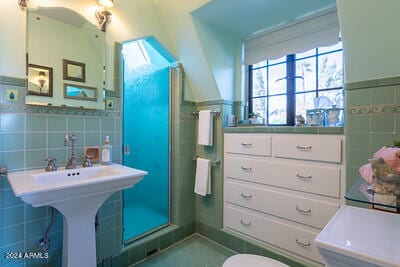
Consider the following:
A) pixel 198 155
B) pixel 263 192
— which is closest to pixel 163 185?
pixel 198 155

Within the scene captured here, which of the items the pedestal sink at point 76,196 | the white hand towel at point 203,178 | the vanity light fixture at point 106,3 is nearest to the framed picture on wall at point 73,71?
the vanity light fixture at point 106,3

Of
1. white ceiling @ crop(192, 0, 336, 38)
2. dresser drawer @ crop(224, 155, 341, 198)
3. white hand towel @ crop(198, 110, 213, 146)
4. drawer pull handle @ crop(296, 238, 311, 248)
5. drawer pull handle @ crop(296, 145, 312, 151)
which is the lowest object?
drawer pull handle @ crop(296, 238, 311, 248)

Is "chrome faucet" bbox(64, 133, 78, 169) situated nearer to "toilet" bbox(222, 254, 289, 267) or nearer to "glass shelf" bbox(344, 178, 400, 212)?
"toilet" bbox(222, 254, 289, 267)

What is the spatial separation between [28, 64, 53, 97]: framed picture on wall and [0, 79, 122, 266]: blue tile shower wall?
0.20 ft

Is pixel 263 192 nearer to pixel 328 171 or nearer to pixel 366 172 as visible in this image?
pixel 328 171

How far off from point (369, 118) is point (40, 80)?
2.17m

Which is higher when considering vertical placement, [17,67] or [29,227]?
[17,67]

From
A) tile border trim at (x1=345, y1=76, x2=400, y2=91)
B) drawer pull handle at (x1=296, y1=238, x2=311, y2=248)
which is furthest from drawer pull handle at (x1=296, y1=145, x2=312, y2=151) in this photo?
drawer pull handle at (x1=296, y1=238, x2=311, y2=248)

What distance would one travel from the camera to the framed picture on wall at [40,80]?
4.49 feet

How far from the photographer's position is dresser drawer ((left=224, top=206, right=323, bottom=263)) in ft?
5.32

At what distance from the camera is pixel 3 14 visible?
128 centimetres

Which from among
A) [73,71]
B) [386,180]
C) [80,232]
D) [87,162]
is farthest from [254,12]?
[80,232]

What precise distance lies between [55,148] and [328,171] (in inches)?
76.1

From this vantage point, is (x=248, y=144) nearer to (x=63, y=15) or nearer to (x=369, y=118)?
(x=369, y=118)
